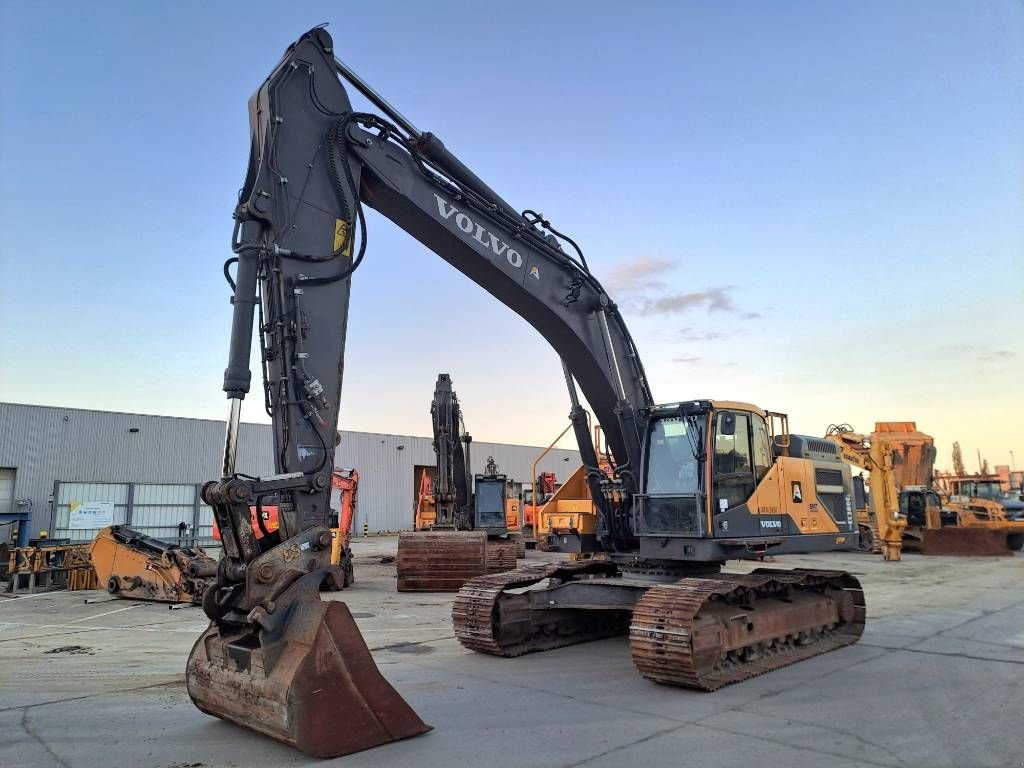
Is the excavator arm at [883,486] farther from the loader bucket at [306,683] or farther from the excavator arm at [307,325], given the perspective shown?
the loader bucket at [306,683]

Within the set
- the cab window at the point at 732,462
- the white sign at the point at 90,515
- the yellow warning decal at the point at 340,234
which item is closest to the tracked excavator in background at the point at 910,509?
the cab window at the point at 732,462

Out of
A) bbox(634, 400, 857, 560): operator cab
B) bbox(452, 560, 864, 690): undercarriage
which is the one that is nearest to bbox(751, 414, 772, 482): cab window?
bbox(634, 400, 857, 560): operator cab

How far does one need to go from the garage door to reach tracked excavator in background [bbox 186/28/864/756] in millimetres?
28034

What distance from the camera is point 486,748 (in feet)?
17.3

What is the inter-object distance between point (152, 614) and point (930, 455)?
92.0 feet

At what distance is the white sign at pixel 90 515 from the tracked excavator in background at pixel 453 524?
16.4 m

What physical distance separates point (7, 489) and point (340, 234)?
30.0m

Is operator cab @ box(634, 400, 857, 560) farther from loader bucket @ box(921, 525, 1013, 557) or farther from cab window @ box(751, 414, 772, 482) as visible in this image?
loader bucket @ box(921, 525, 1013, 557)

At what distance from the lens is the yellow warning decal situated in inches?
252

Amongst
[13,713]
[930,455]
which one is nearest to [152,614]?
[13,713]

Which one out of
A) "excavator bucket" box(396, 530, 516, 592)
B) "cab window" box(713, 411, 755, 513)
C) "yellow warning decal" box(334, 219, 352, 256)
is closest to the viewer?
"yellow warning decal" box(334, 219, 352, 256)

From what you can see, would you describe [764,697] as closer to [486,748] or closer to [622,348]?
[486,748]

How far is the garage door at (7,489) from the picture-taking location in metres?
29.0

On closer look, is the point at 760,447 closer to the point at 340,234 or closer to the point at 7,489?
the point at 340,234
